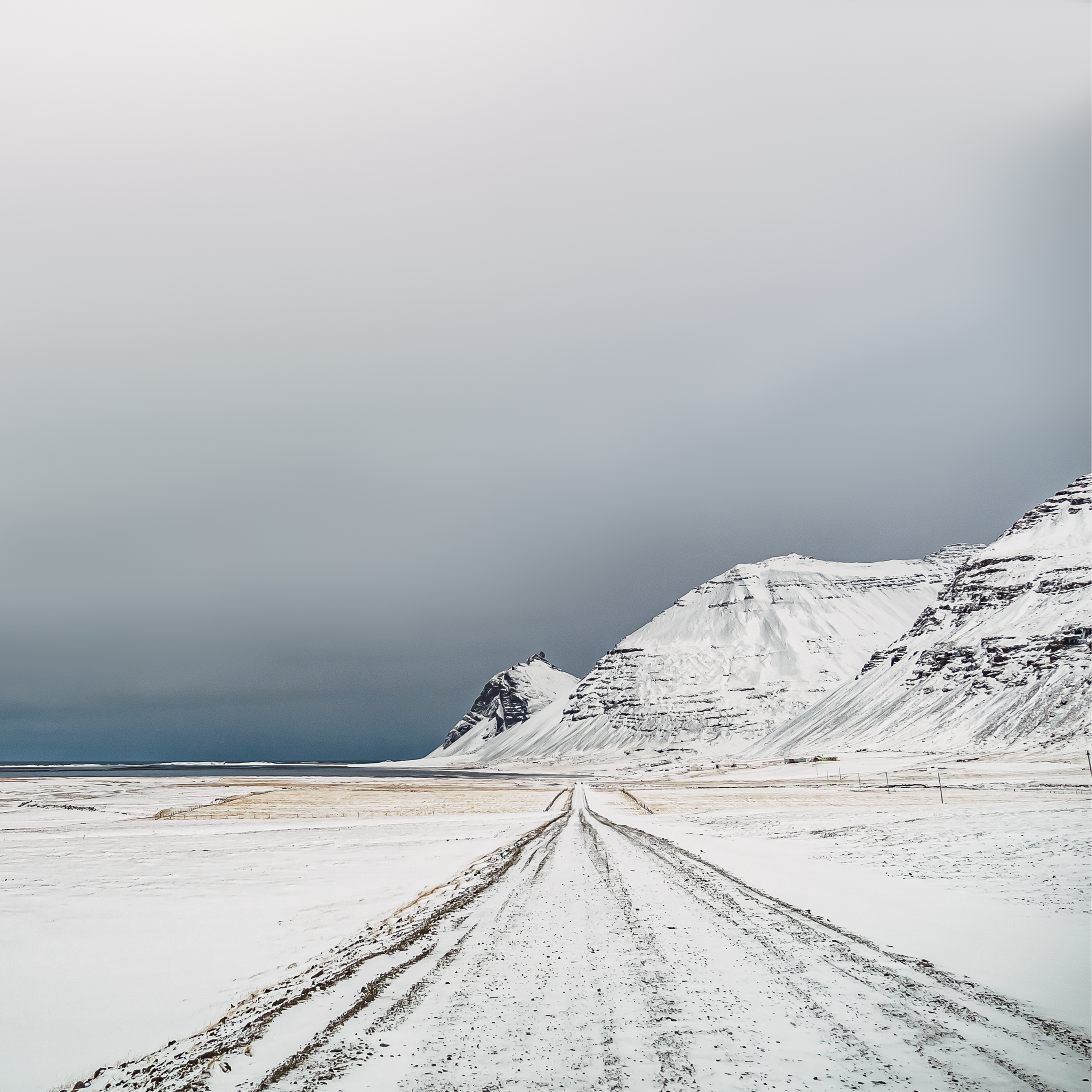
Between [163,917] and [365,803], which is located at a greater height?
[163,917]

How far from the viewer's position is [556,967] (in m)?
11.5

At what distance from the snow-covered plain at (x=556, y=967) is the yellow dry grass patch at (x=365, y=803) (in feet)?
86.6

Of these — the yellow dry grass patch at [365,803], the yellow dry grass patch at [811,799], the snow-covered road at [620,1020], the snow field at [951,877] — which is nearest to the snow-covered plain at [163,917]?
the snow-covered road at [620,1020]

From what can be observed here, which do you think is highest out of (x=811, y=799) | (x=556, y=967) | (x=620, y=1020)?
Result: (x=620, y=1020)

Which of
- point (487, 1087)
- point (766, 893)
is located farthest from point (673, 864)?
point (487, 1087)

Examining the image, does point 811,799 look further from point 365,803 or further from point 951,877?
point 951,877

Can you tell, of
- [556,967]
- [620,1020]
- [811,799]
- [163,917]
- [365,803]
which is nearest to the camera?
[620,1020]

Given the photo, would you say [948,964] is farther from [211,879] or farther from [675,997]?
[211,879]

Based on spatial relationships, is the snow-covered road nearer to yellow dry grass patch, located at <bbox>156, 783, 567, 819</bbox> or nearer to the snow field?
the snow field

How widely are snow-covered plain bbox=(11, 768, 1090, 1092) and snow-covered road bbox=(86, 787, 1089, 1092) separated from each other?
5 centimetres

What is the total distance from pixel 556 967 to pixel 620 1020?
8.84 ft

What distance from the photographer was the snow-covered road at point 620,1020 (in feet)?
24.5

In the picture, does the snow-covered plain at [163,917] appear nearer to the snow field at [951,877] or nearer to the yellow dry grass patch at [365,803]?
the snow field at [951,877]

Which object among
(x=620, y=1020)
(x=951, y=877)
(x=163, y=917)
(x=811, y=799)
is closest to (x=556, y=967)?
(x=620, y=1020)
